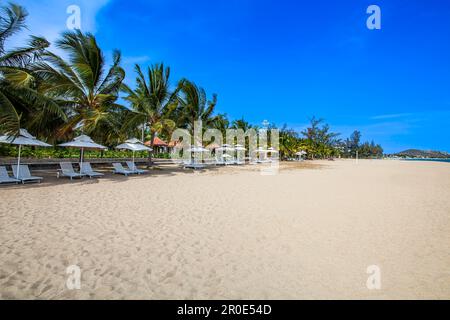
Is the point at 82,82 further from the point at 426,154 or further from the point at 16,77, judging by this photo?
the point at 426,154

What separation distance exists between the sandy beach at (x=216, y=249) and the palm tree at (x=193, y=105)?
14230 millimetres

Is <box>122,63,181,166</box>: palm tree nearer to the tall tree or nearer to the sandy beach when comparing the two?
the sandy beach

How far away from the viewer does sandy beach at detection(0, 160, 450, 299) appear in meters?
2.87

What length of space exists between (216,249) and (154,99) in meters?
14.6

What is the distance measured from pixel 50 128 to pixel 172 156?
2220cm

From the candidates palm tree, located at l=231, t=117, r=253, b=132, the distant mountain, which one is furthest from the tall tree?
the distant mountain

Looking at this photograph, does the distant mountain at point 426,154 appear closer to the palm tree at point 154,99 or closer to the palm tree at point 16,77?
the palm tree at point 154,99

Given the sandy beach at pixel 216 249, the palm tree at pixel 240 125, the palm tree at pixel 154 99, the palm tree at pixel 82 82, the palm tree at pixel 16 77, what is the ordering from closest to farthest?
the sandy beach at pixel 216 249
the palm tree at pixel 16 77
the palm tree at pixel 82 82
the palm tree at pixel 154 99
the palm tree at pixel 240 125

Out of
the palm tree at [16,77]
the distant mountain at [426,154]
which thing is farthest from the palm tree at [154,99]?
the distant mountain at [426,154]

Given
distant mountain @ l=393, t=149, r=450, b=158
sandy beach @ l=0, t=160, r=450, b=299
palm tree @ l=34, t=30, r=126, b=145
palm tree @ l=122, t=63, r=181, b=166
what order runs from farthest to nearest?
distant mountain @ l=393, t=149, r=450, b=158 → palm tree @ l=122, t=63, r=181, b=166 → palm tree @ l=34, t=30, r=126, b=145 → sandy beach @ l=0, t=160, r=450, b=299

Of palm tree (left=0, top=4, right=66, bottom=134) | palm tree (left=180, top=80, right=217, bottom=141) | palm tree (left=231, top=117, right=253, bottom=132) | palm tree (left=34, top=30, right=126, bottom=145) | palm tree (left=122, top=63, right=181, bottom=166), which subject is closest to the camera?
palm tree (left=0, top=4, right=66, bottom=134)

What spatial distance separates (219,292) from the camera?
279cm

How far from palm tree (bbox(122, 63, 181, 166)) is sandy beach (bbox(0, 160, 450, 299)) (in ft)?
31.2

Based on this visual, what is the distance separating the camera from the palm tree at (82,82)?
39.0 ft
